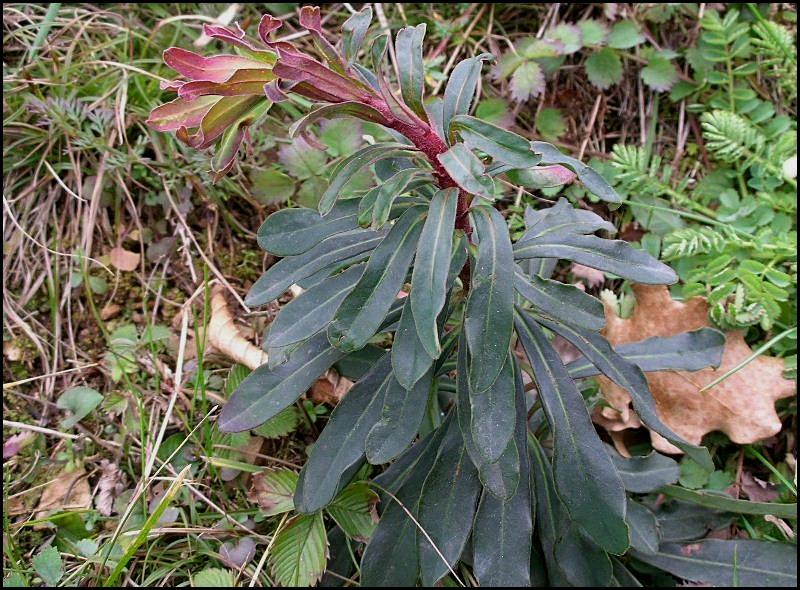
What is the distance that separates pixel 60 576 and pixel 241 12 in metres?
1.87

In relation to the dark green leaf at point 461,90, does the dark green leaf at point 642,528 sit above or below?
below

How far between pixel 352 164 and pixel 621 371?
0.71 metres

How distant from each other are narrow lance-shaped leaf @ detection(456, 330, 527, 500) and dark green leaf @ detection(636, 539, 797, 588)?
0.62 meters

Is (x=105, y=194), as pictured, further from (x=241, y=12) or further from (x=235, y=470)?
(x=235, y=470)

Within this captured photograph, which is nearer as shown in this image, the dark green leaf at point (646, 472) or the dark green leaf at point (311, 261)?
the dark green leaf at point (311, 261)

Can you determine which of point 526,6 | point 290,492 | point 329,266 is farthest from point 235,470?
point 526,6

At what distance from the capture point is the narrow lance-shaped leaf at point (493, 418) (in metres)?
1.22

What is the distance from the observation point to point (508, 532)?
142 centimetres

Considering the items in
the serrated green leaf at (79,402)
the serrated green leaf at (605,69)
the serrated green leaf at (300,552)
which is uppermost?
the serrated green leaf at (605,69)

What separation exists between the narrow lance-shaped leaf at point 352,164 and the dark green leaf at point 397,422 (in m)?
0.38

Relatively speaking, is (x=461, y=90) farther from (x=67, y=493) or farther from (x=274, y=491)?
(x=67, y=493)

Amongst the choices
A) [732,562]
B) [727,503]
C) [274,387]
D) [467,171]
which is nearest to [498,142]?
[467,171]

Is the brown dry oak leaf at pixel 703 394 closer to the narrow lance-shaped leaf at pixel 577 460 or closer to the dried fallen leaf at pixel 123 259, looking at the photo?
the narrow lance-shaped leaf at pixel 577 460

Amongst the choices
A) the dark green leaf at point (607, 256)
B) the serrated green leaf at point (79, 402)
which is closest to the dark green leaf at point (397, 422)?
the dark green leaf at point (607, 256)
